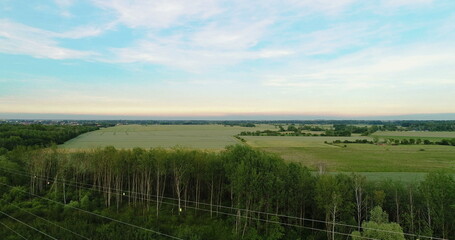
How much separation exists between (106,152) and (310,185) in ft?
80.6

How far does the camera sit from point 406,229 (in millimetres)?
24000

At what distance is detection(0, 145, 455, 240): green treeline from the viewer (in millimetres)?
22406

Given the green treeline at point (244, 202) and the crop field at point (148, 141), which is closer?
the green treeline at point (244, 202)

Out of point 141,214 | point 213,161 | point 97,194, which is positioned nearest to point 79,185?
point 97,194

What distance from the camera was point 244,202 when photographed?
26.5m

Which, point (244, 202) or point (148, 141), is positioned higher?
point (148, 141)

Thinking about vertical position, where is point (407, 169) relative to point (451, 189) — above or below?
below

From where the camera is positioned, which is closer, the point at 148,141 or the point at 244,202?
the point at 244,202

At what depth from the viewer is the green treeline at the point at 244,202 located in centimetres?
2241

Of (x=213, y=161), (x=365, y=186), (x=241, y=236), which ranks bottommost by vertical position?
(x=241, y=236)

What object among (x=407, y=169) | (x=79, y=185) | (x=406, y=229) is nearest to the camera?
(x=406, y=229)

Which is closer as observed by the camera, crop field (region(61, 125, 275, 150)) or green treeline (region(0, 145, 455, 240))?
green treeline (region(0, 145, 455, 240))

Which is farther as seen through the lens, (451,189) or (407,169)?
(407,169)

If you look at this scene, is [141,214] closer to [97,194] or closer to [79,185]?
[97,194]
